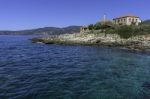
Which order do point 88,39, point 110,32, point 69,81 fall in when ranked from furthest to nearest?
point 110,32 < point 88,39 < point 69,81

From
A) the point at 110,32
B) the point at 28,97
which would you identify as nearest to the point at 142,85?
the point at 28,97

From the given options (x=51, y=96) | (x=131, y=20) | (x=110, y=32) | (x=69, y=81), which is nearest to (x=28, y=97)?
(x=51, y=96)

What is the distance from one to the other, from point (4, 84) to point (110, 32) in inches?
2824

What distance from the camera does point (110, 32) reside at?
8944 centimetres

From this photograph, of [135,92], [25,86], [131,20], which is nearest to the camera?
[135,92]

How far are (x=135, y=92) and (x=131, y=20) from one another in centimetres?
11017

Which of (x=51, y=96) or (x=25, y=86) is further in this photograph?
(x=25, y=86)

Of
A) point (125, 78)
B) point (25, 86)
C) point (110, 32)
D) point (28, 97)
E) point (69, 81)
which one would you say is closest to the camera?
point (28, 97)

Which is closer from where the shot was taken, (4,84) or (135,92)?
(135,92)

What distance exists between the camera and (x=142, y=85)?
2319 centimetres

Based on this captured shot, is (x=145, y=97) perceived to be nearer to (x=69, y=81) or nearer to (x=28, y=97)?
(x=69, y=81)

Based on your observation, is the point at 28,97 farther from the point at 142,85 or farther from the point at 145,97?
the point at 142,85

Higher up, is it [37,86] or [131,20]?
[131,20]

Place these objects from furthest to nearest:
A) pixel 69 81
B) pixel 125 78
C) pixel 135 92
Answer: pixel 125 78 → pixel 69 81 → pixel 135 92
